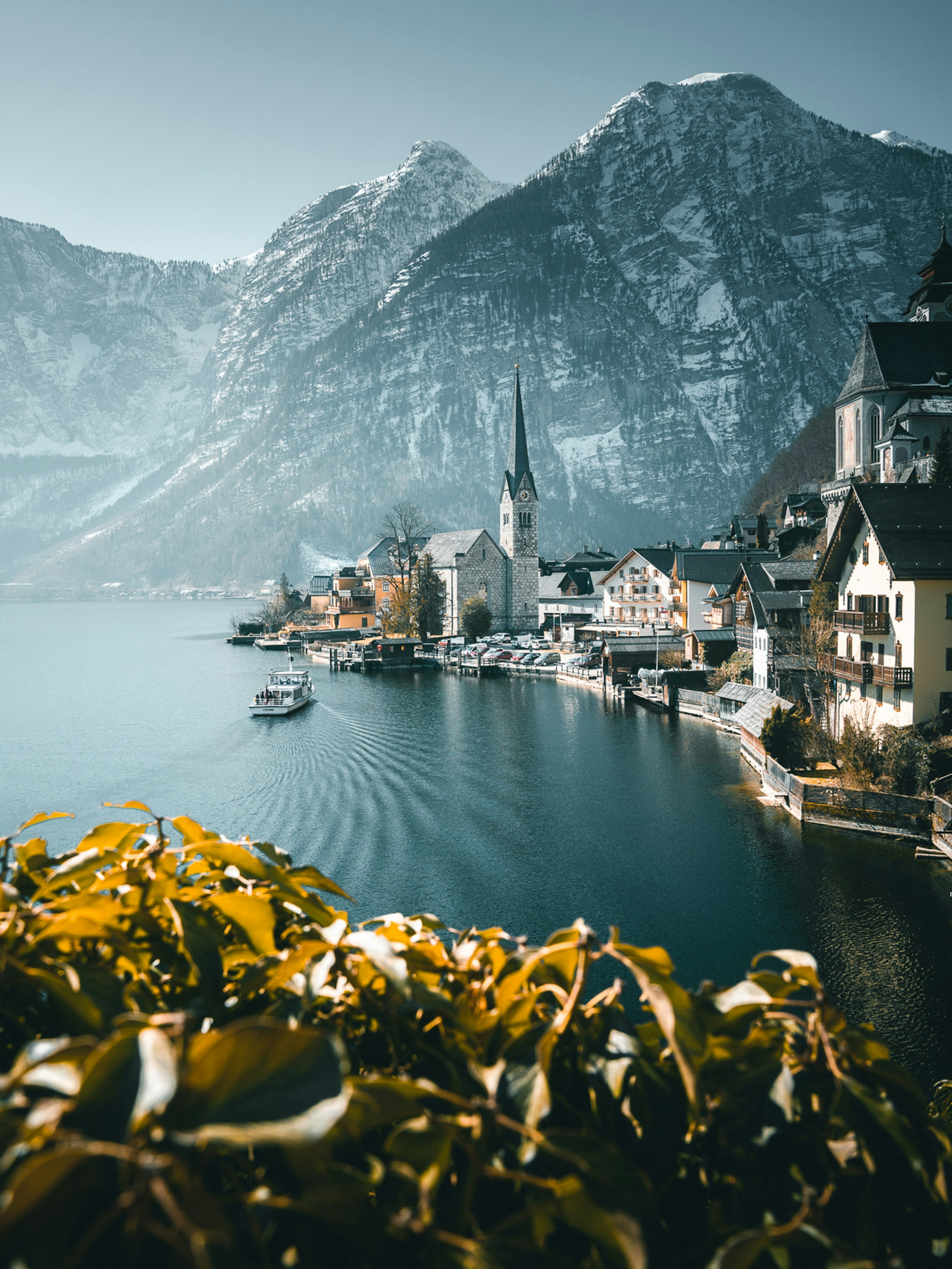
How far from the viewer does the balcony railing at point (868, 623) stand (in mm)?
25719

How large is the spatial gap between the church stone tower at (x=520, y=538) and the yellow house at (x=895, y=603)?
77.3 metres

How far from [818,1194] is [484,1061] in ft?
1.76

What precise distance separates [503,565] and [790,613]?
72801 mm

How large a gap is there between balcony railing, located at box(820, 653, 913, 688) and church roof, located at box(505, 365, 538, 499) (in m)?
86.7

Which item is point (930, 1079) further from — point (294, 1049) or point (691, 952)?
point (294, 1049)

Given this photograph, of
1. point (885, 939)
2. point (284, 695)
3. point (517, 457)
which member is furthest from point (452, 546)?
point (885, 939)

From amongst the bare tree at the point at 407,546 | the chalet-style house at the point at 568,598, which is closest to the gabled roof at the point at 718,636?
the chalet-style house at the point at 568,598

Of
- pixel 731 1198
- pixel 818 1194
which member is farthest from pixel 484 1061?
pixel 818 1194

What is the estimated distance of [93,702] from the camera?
190ft

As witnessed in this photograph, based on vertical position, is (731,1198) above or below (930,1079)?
above

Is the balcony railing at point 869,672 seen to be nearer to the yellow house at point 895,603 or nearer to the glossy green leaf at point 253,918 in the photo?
the yellow house at point 895,603

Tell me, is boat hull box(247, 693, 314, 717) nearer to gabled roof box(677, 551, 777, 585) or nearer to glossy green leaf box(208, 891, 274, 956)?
gabled roof box(677, 551, 777, 585)

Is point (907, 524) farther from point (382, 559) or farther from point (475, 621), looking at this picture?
point (382, 559)

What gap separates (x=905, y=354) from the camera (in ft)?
178
